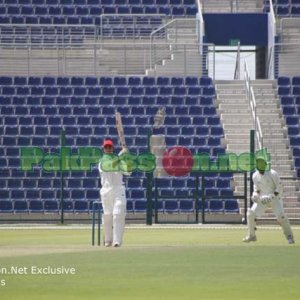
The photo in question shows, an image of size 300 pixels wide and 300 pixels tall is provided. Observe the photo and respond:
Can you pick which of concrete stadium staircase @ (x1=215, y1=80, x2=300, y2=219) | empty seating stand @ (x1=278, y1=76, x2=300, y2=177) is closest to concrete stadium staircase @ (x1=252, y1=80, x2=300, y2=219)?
concrete stadium staircase @ (x1=215, y1=80, x2=300, y2=219)

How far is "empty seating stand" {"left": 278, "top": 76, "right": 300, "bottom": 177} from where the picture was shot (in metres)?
42.3

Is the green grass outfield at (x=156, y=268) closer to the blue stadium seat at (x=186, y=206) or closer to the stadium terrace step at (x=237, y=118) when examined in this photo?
the blue stadium seat at (x=186, y=206)

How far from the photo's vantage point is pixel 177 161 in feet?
133

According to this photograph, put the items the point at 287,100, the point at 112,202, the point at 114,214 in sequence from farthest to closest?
the point at 287,100 < the point at 112,202 < the point at 114,214

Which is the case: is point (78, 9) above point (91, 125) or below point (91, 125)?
above

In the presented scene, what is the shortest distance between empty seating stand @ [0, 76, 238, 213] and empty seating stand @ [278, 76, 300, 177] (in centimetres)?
216

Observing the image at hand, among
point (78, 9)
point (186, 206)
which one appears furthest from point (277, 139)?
point (78, 9)

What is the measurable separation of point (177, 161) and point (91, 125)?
126 inches

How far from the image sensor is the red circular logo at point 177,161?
4031cm

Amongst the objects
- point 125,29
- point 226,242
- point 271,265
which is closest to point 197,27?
point 125,29

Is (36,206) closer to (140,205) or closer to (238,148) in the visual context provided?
(140,205)

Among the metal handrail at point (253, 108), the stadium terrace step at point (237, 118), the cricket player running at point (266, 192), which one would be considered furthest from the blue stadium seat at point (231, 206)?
the cricket player running at point (266, 192)

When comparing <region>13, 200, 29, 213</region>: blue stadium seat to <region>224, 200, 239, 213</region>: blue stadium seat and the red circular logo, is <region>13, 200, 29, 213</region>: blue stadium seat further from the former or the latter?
<region>224, 200, 239, 213</region>: blue stadium seat

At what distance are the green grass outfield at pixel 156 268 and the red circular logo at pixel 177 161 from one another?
962cm
